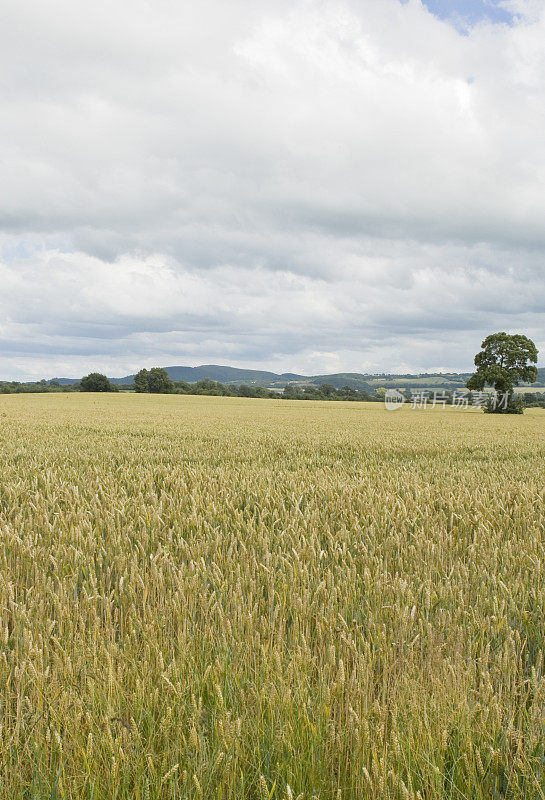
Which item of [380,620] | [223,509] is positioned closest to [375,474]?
[223,509]

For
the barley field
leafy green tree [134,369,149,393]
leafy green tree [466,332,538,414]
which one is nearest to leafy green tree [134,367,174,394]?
leafy green tree [134,369,149,393]

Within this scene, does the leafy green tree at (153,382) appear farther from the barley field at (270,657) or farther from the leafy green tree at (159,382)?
the barley field at (270,657)

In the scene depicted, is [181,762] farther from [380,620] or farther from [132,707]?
[380,620]

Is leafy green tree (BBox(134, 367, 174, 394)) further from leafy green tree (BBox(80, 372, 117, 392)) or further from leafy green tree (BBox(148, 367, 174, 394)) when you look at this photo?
leafy green tree (BBox(80, 372, 117, 392))

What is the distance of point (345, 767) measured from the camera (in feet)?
5.24

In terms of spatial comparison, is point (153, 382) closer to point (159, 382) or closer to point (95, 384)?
point (159, 382)

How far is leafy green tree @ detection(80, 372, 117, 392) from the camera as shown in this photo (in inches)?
4208

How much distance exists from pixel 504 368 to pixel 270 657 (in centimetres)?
7590

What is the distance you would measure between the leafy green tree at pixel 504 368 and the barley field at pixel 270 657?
6867 centimetres

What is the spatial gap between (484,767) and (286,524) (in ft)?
9.53

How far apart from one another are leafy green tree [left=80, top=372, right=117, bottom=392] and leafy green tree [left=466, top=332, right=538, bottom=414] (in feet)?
247

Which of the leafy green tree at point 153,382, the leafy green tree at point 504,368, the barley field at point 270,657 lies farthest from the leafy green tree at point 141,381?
the barley field at point 270,657

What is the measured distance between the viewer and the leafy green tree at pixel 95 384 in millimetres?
106875

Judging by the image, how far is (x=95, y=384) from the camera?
108 m
